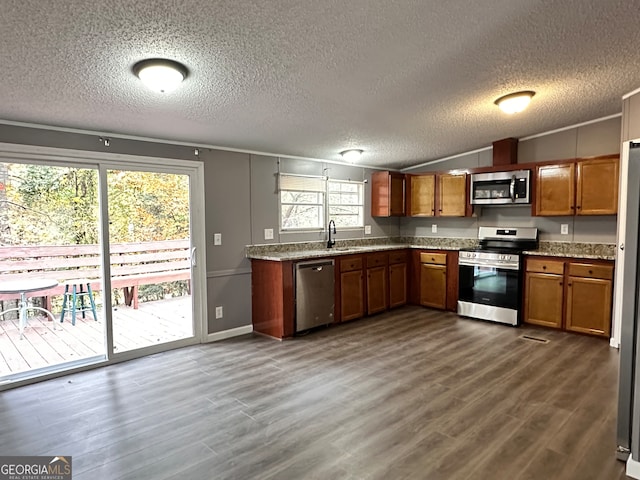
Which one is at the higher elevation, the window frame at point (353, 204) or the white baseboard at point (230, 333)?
the window frame at point (353, 204)

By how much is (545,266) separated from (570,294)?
1.30 ft

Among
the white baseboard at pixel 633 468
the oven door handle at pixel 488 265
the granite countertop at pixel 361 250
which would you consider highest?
the granite countertop at pixel 361 250

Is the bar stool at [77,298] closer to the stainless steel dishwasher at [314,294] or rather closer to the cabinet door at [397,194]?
the stainless steel dishwasher at [314,294]

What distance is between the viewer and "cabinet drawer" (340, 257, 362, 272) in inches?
187

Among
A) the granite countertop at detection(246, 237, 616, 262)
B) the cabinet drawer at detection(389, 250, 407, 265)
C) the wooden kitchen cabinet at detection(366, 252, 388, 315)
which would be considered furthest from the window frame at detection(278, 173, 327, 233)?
the cabinet drawer at detection(389, 250, 407, 265)

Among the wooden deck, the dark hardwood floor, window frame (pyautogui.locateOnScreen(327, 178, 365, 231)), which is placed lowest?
the dark hardwood floor

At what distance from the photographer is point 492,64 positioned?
2742 millimetres

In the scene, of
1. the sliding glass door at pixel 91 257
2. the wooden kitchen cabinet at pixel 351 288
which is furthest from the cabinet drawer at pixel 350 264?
the sliding glass door at pixel 91 257

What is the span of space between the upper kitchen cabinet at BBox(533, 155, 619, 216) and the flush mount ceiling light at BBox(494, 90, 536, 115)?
1.50 meters

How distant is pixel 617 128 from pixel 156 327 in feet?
18.8

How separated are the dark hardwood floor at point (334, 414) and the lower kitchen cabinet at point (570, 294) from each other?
14.7 inches

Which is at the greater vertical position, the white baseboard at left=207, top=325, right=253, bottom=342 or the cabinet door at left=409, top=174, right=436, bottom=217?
the cabinet door at left=409, top=174, right=436, bottom=217

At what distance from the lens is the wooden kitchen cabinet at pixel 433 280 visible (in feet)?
17.7

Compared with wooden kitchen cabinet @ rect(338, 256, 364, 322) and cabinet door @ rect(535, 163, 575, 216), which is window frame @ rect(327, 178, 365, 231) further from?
cabinet door @ rect(535, 163, 575, 216)
